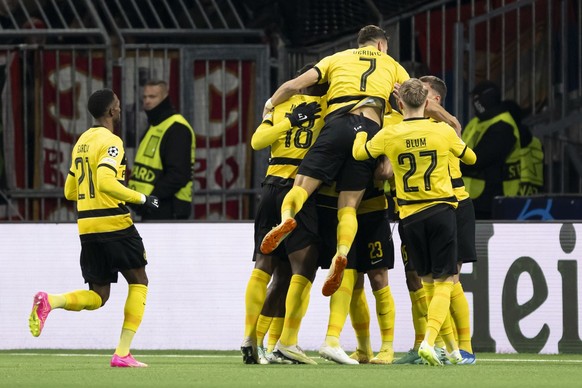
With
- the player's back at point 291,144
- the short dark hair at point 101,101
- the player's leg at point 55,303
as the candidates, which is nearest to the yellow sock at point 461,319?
the player's back at point 291,144

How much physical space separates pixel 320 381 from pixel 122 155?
2262mm

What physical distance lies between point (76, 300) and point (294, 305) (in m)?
1.34

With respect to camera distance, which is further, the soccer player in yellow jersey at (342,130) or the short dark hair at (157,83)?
the short dark hair at (157,83)

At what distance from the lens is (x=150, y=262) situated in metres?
12.8

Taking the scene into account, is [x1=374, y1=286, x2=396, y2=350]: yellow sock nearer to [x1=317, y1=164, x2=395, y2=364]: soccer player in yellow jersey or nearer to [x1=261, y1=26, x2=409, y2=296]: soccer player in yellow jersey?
[x1=317, y1=164, x2=395, y2=364]: soccer player in yellow jersey

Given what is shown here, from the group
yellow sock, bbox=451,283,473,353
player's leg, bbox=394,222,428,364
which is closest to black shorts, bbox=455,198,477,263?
yellow sock, bbox=451,283,473,353

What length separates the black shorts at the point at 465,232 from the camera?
10.9 m

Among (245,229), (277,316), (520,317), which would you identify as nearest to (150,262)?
(245,229)

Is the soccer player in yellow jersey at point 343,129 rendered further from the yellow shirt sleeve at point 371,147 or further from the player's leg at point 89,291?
the player's leg at point 89,291

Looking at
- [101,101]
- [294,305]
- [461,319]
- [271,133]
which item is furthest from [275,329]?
[101,101]

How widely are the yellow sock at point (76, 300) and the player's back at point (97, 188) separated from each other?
0.38m

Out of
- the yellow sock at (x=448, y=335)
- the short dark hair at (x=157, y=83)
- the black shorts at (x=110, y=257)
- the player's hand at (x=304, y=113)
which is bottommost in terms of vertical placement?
the yellow sock at (x=448, y=335)

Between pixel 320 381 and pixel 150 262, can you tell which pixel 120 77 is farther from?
pixel 320 381

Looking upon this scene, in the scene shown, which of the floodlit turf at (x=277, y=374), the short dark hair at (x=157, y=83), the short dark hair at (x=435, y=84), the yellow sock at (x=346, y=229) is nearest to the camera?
the floodlit turf at (x=277, y=374)
